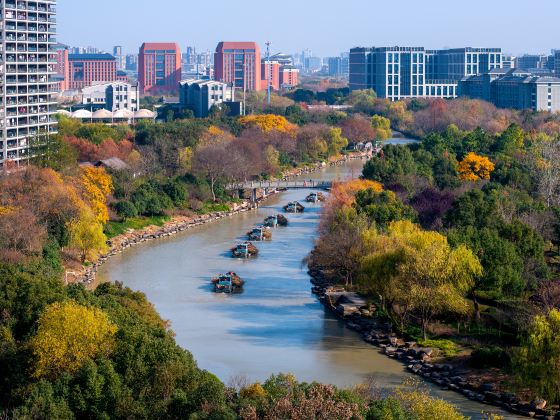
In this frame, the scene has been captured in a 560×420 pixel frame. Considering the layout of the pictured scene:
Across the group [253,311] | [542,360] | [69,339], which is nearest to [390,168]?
[253,311]

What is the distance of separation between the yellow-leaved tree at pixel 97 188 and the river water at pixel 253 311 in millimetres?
614

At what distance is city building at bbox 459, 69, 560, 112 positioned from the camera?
31.2 metres

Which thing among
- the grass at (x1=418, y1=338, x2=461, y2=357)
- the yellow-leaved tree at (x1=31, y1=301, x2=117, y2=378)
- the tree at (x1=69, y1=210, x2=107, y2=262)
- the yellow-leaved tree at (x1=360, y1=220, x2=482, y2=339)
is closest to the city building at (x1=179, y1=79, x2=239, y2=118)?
the tree at (x1=69, y1=210, x2=107, y2=262)

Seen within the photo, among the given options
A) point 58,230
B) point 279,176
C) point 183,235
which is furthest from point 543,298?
point 279,176

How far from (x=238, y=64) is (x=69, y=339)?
3688cm

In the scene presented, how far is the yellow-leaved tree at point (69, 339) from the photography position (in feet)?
23.8

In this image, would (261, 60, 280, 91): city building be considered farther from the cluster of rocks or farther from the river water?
the river water

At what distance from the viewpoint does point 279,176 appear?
20922mm

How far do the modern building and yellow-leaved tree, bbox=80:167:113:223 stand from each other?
1629 millimetres

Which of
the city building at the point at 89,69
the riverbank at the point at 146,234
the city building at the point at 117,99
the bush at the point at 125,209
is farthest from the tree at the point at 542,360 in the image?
the city building at the point at 89,69

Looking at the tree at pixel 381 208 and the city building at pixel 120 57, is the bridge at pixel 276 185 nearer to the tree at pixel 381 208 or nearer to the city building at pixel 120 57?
the tree at pixel 381 208

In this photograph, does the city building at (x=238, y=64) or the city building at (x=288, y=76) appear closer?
the city building at (x=238, y=64)

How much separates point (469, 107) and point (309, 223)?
574 inches

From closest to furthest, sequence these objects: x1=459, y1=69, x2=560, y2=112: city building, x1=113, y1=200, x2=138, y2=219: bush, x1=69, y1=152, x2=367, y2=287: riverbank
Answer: x1=69, y1=152, x2=367, y2=287: riverbank
x1=113, y1=200, x2=138, y2=219: bush
x1=459, y1=69, x2=560, y2=112: city building
